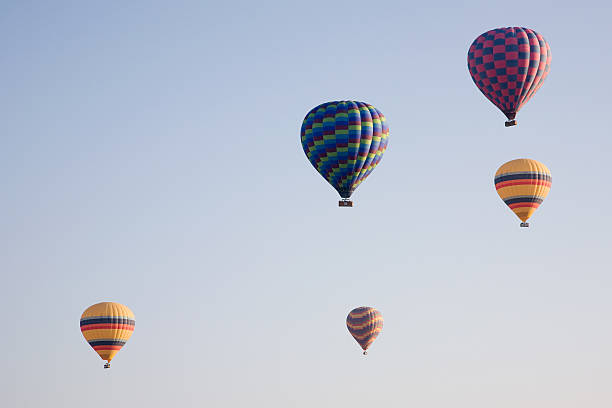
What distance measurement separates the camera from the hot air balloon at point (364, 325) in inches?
4156

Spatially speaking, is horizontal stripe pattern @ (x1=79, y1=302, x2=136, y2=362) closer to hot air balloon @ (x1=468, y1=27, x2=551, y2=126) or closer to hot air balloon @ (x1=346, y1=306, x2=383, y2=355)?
hot air balloon @ (x1=346, y1=306, x2=383, y2=355)

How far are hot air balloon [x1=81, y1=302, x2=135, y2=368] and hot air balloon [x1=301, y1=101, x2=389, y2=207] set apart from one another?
22187 mm

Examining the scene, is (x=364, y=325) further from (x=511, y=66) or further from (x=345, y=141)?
(x=511, y=66)

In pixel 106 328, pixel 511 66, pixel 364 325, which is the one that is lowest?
pixel 106 328

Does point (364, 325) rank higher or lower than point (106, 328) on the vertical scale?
higher

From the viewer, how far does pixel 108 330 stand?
9144 cm

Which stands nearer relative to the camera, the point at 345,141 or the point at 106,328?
the point at 345,141

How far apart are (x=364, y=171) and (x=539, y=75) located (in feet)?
40.0

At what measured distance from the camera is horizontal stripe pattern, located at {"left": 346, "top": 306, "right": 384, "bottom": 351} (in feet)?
346

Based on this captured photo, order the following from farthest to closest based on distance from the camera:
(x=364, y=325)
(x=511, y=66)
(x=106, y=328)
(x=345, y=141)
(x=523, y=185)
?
1. (x=364, y=325)
2. (x=106, y=328)
3. (x=523, y=185)
4. (x=511, y=66)
5. (x=345, y=141)

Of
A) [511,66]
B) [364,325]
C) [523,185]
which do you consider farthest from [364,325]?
[511,66]

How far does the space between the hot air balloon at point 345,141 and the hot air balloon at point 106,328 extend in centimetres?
2219

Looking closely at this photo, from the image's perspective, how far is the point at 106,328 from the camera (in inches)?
3600

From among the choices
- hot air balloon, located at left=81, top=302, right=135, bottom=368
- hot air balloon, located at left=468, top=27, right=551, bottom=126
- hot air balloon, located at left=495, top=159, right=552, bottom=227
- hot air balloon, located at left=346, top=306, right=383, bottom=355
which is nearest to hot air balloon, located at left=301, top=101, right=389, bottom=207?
Answer: hot air balloon, located at left=468, top=27, right=551, bottom=126
